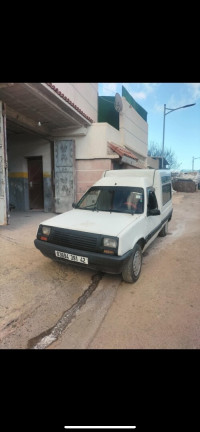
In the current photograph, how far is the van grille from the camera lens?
3.24m

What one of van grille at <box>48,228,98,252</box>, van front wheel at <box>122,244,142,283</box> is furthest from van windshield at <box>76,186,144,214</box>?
van grille at <box>48,228,98,252</box>

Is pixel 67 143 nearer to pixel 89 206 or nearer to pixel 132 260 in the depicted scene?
pixel 89 206

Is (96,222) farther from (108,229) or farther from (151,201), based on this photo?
(151,201)

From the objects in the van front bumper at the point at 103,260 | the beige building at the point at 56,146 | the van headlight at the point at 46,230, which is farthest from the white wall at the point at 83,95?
the van front bumper at the point at 103,260

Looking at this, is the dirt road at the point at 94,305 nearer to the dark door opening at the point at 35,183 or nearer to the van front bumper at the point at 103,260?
the van front bumper at the point at 103,260

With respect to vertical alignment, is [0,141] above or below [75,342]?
above

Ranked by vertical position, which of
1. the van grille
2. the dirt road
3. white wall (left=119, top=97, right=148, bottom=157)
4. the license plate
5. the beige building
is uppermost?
white wall (left=119, top=97, right=148, bottom=157)

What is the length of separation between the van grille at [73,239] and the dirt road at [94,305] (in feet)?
2.15

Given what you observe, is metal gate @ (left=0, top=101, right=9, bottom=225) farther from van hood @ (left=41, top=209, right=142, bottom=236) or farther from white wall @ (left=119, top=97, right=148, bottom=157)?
white wall @ (left=119, top=97, right=148, bottom=157)

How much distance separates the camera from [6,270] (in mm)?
3771

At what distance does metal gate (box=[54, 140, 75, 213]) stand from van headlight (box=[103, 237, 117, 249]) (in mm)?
6291

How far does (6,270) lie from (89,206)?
78.1 inches

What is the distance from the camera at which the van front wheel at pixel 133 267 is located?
3.42 meters
